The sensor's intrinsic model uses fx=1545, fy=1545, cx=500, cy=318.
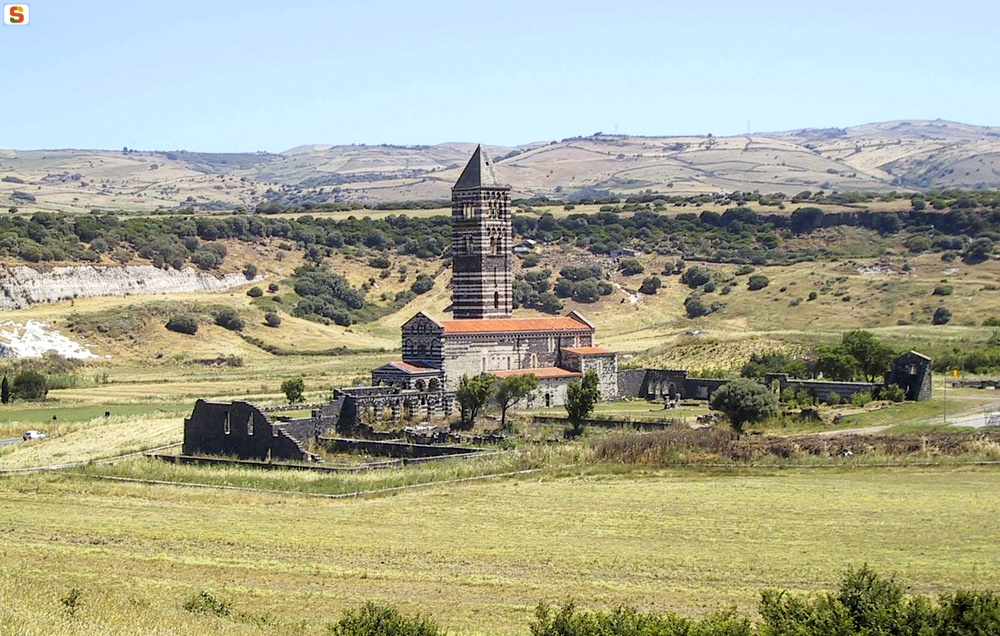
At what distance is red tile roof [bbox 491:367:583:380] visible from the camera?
2200 inches

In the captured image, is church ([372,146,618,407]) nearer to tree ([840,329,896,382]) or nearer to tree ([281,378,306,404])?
tree ([281,378,306,404])

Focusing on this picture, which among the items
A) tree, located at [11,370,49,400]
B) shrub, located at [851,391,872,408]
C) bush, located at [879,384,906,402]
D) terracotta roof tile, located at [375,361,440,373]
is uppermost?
terracotta roof tile, located at [375,361,440,373]

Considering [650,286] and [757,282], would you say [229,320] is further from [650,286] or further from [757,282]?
[757,282]

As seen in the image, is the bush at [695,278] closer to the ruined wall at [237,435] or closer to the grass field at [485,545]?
the ruined wall at [237,435]

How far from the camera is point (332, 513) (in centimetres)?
3453

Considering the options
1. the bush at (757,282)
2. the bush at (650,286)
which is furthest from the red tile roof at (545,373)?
the bush at (650,286)

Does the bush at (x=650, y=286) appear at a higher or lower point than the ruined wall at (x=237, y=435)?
higher

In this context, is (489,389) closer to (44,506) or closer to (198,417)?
(198,417)

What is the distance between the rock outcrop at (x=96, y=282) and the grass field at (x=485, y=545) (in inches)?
1936

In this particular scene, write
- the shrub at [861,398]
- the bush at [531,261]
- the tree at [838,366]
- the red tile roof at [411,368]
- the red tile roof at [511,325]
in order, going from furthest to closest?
the bush at [531,261] < the red tile roof at [511,325] < the tree at [838,366] < the red tile roof at [411,368] < the shrub at [861,398]

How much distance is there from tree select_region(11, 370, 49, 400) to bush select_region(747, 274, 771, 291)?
1754 inches

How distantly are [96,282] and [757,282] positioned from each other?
39.3 meters

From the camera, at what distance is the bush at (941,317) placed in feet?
249

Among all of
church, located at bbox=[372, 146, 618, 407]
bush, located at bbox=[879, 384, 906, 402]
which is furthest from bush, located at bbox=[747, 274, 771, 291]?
bush, located at bbox=[879, 384, 906, 402]
